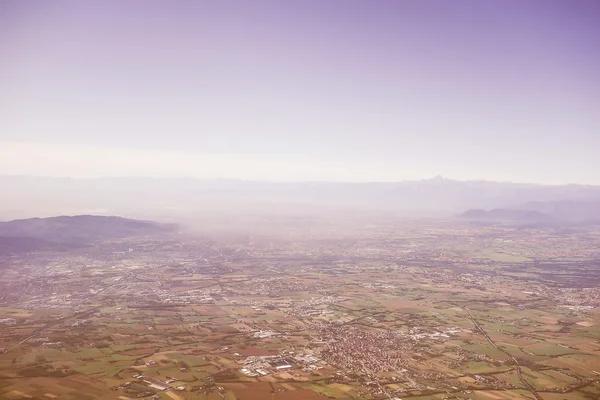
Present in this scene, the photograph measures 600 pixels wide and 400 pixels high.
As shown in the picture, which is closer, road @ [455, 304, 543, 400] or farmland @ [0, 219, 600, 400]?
road @ [455, 304, 543, 400]

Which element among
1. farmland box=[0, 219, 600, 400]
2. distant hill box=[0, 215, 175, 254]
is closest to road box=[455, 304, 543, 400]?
farmland box=[0, 219, 600, 400]

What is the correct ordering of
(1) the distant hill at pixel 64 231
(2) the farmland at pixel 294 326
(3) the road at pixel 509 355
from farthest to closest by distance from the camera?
(1) the distant hill at pixel 64 231 → (2) the farmland at pixel 294 326 → (3) the road at pixel 509 355

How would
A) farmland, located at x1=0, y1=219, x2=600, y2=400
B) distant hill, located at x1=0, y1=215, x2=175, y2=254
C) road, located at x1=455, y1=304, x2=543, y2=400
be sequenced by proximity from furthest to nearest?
distant hill, located at x1=0, y1=215, x2=175, y2=254, farmland, located at x1=0, y1=219, x2=600, y2=400, road, located at x1=455, y1=304, x2=543, y2=400

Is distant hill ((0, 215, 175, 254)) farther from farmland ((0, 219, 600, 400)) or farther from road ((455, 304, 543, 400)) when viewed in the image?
road ((455, 304, 543, 400))

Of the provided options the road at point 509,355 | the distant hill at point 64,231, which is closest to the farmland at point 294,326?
the road at point 509,355

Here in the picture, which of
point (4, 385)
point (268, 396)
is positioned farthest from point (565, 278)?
point (4, 385)

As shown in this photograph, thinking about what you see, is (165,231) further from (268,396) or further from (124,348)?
(268,396)

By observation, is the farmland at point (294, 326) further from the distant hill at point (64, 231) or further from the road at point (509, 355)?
the distant hill at point (64, 231)

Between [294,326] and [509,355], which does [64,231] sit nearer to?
[294,326]
